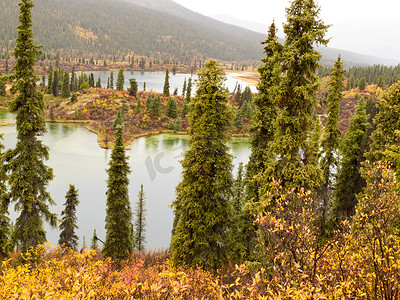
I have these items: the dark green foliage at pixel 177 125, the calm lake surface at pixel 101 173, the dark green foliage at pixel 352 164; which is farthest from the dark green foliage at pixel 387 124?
the dark green foliage at pixel 177 125

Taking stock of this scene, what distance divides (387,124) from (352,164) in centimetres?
569

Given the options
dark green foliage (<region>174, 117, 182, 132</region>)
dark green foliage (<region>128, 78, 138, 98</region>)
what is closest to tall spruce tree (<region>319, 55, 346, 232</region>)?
dark green foliage (<region>174, 117, 182, 132</region>)

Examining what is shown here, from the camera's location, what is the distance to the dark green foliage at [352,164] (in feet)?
72.8

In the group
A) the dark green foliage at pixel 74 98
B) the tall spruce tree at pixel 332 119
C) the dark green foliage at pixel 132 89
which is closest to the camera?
the tall spruce tree at pixel 332 119

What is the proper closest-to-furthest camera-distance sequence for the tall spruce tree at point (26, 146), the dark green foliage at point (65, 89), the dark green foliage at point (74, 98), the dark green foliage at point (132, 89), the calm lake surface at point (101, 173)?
the tall spruce tree at point (26, 146) → the calm lake surface at point (101, 173) → the dark green foliage at point (74, 98) → the dark green foliage at point (132, 89) → the dark green foliage at point (65, 89)

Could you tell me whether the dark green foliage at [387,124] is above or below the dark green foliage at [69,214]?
above

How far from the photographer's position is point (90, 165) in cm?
4500

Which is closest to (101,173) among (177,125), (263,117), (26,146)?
(26,146)

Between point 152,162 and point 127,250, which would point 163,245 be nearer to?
point 127,250

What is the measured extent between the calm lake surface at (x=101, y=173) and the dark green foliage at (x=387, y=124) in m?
15.9

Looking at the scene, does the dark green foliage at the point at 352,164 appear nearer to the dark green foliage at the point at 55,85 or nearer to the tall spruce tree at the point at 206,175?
the tall spruce tree at the point at 206,175

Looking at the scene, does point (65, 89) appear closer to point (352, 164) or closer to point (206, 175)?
point (206, 175)

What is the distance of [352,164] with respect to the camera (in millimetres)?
22781

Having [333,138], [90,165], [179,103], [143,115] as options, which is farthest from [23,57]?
[179,103]
